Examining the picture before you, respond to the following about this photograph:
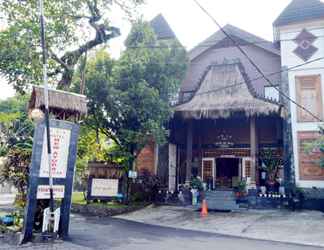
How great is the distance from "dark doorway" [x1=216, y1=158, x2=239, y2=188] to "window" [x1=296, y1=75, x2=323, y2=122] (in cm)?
461

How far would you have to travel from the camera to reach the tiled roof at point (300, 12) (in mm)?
18562

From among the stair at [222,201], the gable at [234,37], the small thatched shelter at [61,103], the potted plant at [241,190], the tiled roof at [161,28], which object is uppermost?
the tiled roof at [161,28]

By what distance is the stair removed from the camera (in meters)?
15.6

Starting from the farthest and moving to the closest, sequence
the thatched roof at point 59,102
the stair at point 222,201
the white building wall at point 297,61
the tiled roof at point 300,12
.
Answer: the tiled roof at point 300,12 → the white building wall at point 297,61 → the stair at point 222,201 → the thatched roof at point 59,102

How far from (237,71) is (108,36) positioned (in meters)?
9.33

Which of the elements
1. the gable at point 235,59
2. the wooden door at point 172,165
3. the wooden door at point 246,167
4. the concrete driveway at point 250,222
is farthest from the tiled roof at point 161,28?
the concrete driveway at point 250,222

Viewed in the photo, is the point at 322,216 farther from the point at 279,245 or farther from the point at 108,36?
the point at 108,36

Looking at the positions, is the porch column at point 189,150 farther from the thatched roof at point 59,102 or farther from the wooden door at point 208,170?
the thatched roof at point 59,102

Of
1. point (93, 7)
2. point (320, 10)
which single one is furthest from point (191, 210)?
point (320, 10)

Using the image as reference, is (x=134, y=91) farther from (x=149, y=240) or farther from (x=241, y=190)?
(x=149, y=240)

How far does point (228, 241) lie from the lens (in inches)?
374

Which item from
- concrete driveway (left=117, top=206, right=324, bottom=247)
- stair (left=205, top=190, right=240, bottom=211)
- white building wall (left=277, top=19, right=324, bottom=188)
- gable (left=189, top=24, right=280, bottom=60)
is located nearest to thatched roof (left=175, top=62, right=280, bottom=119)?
white building wall (left=277, top=19, right=324, bottom=188)

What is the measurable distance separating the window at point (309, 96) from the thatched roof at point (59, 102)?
1306cm

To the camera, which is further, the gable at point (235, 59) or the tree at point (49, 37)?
the gable at point (235, 59)
